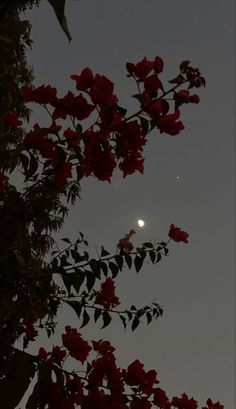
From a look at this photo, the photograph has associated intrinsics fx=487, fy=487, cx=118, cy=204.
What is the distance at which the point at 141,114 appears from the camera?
5.32 feet

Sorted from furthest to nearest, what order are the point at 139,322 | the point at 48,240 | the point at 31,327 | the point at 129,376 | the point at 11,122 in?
1. the point at 48,240
2. the point at 139,322
3. the point at 31,327
4. the point at 129,376
5. the point at 11,122

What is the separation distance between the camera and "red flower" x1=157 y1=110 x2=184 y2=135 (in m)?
1.70

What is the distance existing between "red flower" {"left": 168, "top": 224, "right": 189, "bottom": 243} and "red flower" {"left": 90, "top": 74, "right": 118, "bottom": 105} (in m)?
2.02

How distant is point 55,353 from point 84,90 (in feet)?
3.79

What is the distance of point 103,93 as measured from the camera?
5.21 feet

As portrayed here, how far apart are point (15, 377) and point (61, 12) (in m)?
1.08

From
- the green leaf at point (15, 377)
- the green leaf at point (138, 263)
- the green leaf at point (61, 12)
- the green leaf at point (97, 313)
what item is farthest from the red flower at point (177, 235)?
the green leaf at point (61, 12)

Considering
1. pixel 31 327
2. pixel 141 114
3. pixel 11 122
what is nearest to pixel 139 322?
pixel 31 327

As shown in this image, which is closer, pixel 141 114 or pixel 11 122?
pixel 141 114

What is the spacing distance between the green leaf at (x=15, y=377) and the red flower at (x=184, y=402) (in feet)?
4.88

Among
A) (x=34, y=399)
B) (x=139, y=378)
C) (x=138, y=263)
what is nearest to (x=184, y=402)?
(x=139, y=378)

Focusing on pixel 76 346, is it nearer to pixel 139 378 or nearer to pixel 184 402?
pixel 139 378

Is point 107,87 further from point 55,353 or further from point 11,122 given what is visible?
point 55,353

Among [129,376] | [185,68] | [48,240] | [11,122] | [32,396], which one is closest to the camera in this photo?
[32,396]
